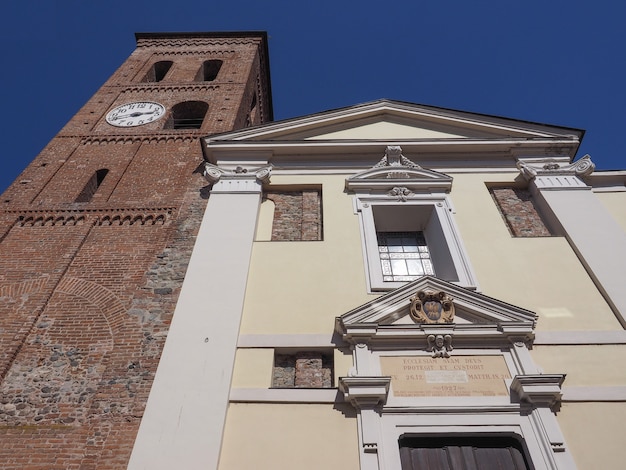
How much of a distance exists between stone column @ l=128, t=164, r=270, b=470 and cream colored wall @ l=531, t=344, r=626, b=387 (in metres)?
4.19

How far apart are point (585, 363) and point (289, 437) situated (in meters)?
3.98

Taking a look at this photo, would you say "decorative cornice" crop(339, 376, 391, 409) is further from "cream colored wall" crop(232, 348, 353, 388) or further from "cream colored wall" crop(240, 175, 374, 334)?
"cream colored wall" crop(240, 175, 374, 334)

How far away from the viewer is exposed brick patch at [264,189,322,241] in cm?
933

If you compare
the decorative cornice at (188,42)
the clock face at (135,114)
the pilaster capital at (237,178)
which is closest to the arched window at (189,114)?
the clock face at (135,114)

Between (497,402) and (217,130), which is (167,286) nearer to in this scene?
(497,402)

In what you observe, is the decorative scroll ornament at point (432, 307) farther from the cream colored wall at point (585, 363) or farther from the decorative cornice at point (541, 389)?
the decorative cornice at point (541, 389)

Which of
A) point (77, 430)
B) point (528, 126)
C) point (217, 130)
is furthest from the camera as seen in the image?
point (217, 130)

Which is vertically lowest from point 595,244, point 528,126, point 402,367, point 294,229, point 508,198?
point 402,367

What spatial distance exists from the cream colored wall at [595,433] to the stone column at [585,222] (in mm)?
1655

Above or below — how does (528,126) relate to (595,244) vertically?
above

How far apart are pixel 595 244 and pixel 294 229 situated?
201 inches

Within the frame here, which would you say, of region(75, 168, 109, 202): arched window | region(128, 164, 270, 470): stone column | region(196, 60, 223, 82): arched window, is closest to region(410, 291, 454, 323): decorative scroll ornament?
region(128, 164, 270, 470): stone column

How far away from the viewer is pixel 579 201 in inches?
378

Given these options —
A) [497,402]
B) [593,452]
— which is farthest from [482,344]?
[593,452]
